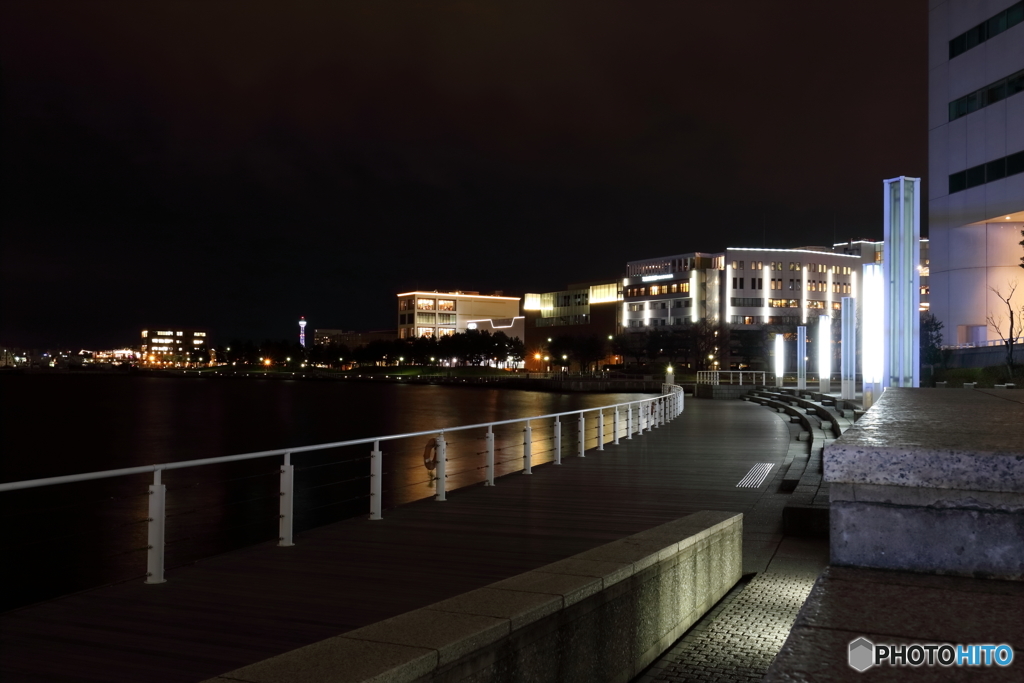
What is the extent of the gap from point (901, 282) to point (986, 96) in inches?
1453

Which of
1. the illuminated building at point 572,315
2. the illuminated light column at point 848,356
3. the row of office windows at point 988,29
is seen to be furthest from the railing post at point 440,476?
the illuminated building at point 572,315

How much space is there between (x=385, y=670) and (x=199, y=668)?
1.87 m

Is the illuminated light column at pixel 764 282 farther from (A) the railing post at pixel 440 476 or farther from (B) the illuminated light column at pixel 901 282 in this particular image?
(A) the railing post at pixel 440 476

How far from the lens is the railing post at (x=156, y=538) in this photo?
6.69 m

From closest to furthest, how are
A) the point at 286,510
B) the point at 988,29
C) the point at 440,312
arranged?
the point at 286,510
the point at 988,29
the point at 440,312

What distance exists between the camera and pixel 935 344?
53656 millimetres

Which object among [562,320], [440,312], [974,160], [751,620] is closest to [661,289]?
[562,320]

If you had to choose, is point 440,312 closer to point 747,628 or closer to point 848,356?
point 848,356

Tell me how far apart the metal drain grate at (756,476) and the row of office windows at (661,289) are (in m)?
108

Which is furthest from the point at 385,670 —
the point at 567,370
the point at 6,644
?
the point at 567,370

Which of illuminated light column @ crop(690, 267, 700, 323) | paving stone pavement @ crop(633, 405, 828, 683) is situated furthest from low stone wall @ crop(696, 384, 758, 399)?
illuminated light column @ crop(690, 267, 700, 323)

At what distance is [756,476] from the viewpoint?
622 inches

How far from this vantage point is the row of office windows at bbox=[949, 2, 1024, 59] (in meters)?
49.0

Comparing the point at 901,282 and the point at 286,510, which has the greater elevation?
the point at 901,282
